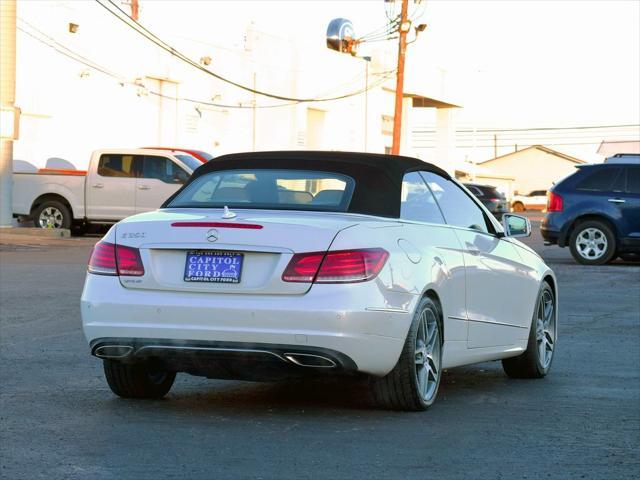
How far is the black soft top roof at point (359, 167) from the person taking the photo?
7711 millimetres

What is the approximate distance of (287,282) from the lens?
6977 millimetres

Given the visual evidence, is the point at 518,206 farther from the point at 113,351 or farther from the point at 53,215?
the point at 113,351

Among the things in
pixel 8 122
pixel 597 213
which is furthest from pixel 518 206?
pixel 597 213

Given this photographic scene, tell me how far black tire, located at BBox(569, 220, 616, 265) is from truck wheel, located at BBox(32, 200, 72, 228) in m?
12.8

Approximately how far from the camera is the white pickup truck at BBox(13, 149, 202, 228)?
3044 centimetres

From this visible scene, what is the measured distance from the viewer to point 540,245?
3055cm

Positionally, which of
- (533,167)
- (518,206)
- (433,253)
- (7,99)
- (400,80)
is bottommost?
(518,206)

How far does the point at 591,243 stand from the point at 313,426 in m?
16.2

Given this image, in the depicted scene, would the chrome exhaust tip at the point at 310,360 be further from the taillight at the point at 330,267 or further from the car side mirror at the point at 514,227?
the car side mirror at the point at 514,227

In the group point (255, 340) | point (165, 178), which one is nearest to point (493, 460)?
point (255, 340)

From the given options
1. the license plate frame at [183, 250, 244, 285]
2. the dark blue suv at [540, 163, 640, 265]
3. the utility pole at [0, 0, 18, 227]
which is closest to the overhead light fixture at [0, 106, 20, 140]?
the utility pole at [0, 0, 18, 227]

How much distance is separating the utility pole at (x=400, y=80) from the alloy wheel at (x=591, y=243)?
21.2 m

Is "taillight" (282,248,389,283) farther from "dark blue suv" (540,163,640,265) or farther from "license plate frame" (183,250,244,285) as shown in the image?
"dark blue suv" (540,163,640,265)

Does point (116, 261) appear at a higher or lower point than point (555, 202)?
lower
